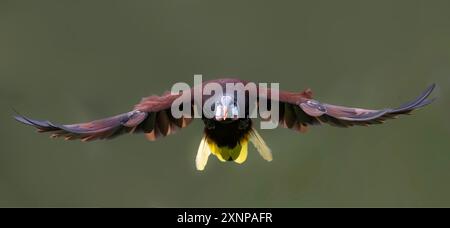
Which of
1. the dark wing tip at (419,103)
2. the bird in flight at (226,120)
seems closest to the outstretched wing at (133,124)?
the bird in flight at (226,120)

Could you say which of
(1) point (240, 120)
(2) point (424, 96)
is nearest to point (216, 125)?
(1) point (240, 120)

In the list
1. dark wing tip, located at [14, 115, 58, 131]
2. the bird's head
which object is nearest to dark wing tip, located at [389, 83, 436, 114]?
the bird's head

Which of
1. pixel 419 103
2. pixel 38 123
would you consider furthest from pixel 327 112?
pixel 38 123

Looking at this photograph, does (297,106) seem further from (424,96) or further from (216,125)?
(424,96)

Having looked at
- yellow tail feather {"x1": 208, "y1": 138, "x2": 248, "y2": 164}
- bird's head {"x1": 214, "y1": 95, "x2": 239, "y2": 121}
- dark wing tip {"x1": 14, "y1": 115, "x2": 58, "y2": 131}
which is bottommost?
yellow tail feather {"x1": 208, "y1": 138, "x2": 248, "y2": 164}

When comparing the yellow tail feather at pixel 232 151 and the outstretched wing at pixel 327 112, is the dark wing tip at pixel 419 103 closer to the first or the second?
the outstretched wing at pixel 327 112

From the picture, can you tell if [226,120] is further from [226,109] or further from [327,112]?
[327,112]

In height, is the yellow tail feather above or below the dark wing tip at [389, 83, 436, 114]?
below

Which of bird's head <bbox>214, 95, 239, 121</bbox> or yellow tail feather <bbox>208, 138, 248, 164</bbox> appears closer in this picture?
bird's head <bbox>214, 95, 239, 121</bbox>

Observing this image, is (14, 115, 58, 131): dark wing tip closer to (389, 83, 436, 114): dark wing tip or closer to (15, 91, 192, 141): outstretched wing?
(15, 91, 192, 141): outstretched wing
